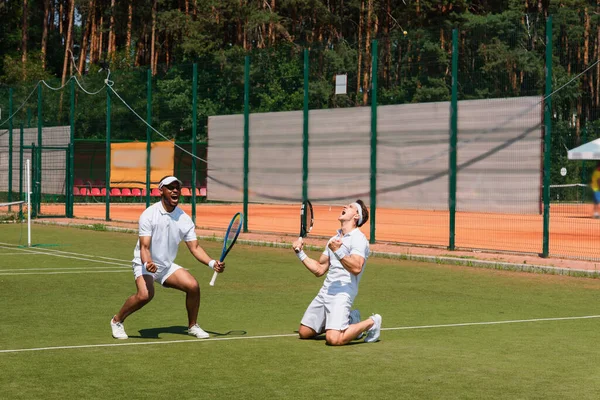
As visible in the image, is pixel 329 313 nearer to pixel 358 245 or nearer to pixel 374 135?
pixel 358 245

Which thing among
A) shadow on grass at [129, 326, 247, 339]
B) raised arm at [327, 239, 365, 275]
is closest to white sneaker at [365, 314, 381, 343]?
raised arm at [327, 239, 365, 275]

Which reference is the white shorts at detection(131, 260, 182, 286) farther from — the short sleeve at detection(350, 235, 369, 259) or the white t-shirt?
the short sleeve at detection(350, 235, 369, 259)

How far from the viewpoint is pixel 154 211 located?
11289 millimetres

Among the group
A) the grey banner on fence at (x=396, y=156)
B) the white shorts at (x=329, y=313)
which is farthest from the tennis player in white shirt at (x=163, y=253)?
the grey banner on fence at (x=396, y=156)

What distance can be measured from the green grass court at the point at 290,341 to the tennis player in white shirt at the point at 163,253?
29 centimetres

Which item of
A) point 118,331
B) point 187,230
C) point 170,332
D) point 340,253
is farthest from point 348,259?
point 118,331

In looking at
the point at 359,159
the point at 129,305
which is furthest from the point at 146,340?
the point at 359,159

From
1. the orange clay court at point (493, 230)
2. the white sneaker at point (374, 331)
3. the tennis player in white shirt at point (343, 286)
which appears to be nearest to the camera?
the tennis player in white shirt at point (343, 286)

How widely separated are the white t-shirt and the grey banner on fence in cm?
1127

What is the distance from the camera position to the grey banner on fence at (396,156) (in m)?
22.2

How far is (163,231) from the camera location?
11.3m

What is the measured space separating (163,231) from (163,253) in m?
0.24

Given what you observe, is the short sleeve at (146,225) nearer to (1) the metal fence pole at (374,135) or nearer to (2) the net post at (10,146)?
(1) the metal fence pole at (374,135)

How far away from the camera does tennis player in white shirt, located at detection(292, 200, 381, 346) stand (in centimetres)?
1101
